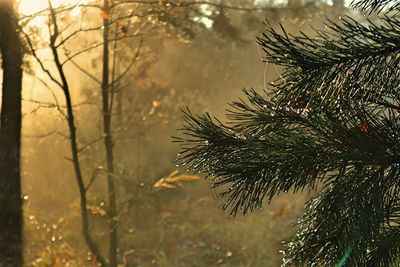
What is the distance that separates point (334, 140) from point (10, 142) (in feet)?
11.4

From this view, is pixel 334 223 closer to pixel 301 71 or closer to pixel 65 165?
pixel 301 71

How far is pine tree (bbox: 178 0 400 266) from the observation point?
2.45m

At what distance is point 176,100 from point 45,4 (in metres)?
11.6

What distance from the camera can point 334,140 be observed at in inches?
101

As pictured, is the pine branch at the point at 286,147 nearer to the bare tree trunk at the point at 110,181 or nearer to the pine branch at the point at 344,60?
the pine branch at the point at 344,60

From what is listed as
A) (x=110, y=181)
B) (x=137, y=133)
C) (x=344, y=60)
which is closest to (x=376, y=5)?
(x=344, y=60)

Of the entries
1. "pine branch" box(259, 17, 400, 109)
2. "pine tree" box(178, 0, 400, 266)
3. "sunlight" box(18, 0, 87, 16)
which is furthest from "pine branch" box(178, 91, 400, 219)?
Result: "sunlight" box(18, 0, 87, 16)

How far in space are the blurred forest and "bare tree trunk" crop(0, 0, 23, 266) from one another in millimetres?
435

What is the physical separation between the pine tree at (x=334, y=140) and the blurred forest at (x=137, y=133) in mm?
3359

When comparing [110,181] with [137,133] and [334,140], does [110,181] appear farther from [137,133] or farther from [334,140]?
[334,140]

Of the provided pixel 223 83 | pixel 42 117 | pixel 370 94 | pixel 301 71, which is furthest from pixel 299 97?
pixel 223 83

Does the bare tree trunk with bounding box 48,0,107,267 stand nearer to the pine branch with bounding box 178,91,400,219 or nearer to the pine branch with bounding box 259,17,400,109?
the pine branch with bounding box 178,91,400,219

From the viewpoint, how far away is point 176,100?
1770 centimetres

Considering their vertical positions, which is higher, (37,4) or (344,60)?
(37,4)
